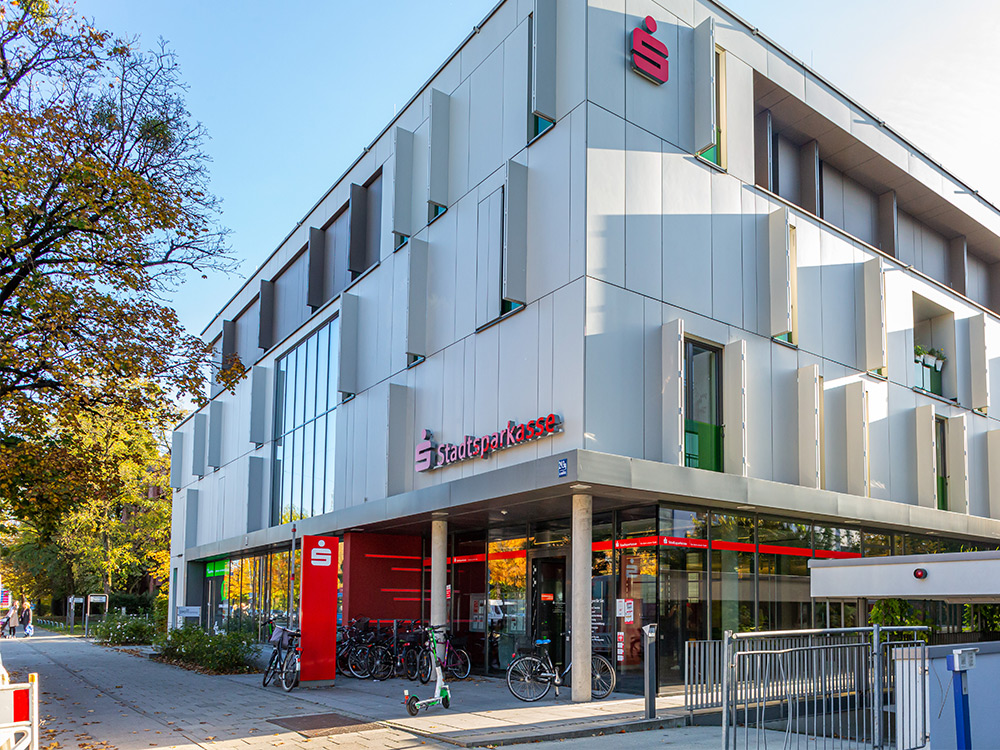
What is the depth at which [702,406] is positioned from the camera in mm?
16734

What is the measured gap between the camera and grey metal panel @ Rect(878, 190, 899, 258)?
74.6ft

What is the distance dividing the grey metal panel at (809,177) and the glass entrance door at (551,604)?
952 cm

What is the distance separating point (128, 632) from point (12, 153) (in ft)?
79.1

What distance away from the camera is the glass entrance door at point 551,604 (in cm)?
1814

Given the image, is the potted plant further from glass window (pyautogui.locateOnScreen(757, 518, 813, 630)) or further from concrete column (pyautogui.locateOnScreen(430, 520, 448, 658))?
concrete column (pyautogui.locateOnScreen(430, 520, 448, 658))

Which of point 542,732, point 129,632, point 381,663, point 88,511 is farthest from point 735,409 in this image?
point 88,511

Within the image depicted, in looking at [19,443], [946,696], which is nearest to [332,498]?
[19,443]

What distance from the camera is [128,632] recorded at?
3366cm

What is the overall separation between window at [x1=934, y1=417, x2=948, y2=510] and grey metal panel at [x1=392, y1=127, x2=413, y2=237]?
1340 centimetres

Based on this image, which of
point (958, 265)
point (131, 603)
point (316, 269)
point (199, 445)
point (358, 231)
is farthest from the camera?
point (131, 603)

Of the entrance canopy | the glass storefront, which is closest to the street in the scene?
the glass storefront

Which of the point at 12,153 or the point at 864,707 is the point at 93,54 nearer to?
the point at 12,153

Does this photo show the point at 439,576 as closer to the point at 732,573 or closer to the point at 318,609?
the point at 318,609

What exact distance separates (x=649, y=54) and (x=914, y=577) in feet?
33.9
